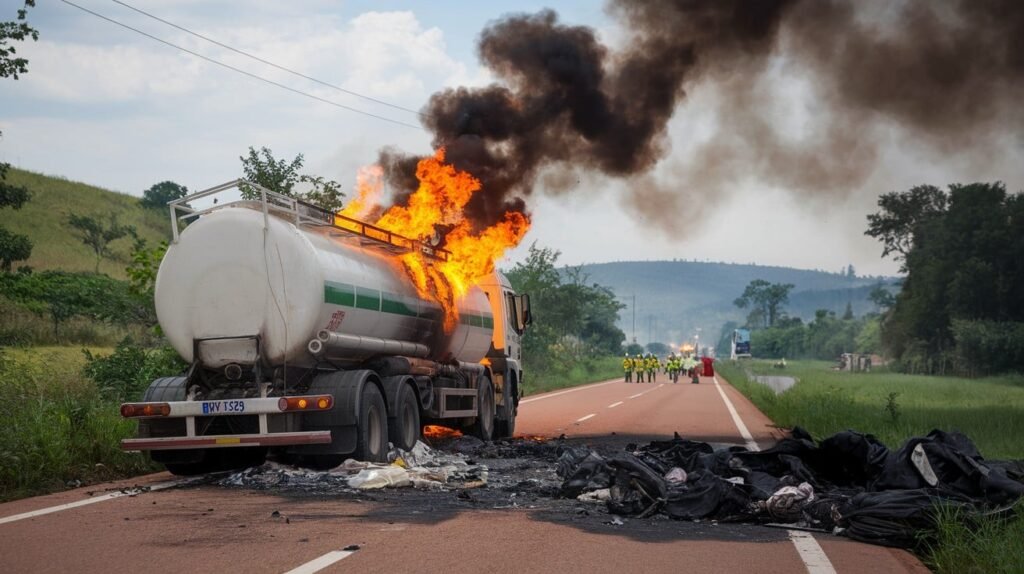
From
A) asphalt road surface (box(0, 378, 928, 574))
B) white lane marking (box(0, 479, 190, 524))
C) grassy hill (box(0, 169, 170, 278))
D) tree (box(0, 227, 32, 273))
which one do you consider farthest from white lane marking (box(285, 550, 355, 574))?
grassy hill (box(0, 169, 170, 278))

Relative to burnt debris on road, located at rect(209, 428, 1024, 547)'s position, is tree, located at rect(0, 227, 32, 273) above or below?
above

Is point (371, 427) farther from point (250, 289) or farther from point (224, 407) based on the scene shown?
point (250, 289)

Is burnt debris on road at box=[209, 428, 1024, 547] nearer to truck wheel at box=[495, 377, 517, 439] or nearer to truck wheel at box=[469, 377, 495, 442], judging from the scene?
truck wheel at box=[469, 377, 495, 442]

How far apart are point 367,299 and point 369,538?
5449mm

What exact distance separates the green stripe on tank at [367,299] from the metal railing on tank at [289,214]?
863 millimetres

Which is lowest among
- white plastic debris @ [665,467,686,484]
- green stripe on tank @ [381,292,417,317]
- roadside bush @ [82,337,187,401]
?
white plastic debris @ [665,467,686,484]

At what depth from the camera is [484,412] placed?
1797 cm

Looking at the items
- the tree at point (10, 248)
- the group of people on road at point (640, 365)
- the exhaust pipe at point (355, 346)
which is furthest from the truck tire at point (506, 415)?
the group of people on road at point (640, 365)

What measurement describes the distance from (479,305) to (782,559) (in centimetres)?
1096

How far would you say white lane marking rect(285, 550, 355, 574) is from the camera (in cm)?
652

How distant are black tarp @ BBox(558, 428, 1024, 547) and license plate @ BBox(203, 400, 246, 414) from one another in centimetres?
354

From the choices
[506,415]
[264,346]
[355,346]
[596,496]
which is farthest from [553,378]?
[596,496]

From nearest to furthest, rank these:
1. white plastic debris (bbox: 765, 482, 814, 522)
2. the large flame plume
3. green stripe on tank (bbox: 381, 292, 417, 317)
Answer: white plastic debris (bbox: 765, 482, 814, 522) → green stripe on tank (bbox: 381, 292, 417, 317) → the large flame plume

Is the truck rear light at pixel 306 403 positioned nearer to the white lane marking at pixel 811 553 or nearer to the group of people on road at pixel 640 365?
the white lane marking at pixel 811 553
